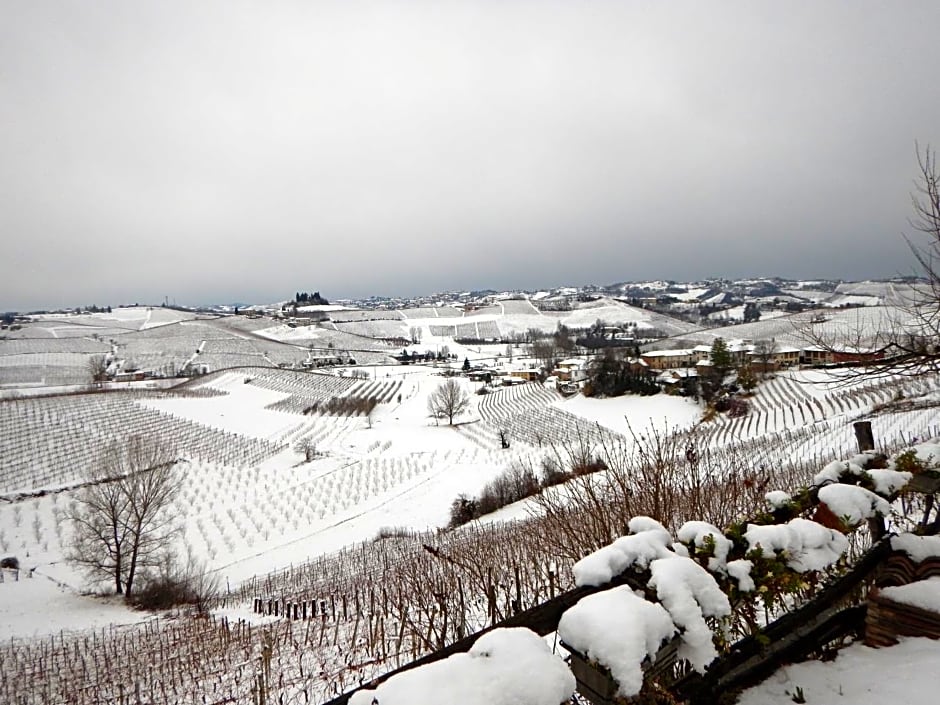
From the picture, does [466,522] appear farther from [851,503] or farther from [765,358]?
[765,358]

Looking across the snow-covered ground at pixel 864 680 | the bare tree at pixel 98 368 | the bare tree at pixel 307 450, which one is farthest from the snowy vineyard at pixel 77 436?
the snow-covered ground at pixel 864 680

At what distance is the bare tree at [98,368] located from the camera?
2393 inches

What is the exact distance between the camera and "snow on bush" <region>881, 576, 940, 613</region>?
196 cm

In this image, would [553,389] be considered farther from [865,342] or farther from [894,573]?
[894,573]

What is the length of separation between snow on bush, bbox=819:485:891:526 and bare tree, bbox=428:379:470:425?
40746mm

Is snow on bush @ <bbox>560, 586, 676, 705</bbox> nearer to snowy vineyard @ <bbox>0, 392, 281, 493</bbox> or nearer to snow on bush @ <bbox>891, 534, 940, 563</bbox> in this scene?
snow on bush @ <bbox>891, 534, 940, 563</bbox>

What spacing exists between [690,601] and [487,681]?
74 cm

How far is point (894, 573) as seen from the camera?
7.45 ft

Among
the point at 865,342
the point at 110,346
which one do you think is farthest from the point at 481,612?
the point at 110,346

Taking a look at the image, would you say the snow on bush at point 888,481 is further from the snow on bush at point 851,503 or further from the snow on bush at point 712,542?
the snow on bush at point 712,542

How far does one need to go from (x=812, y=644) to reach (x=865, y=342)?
15.9 ft

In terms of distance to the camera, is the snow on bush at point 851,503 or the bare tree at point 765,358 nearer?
the snow on bush at point 851,503

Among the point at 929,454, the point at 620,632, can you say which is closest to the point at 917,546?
the point at 929,454

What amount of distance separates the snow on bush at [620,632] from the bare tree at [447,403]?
4167cm
